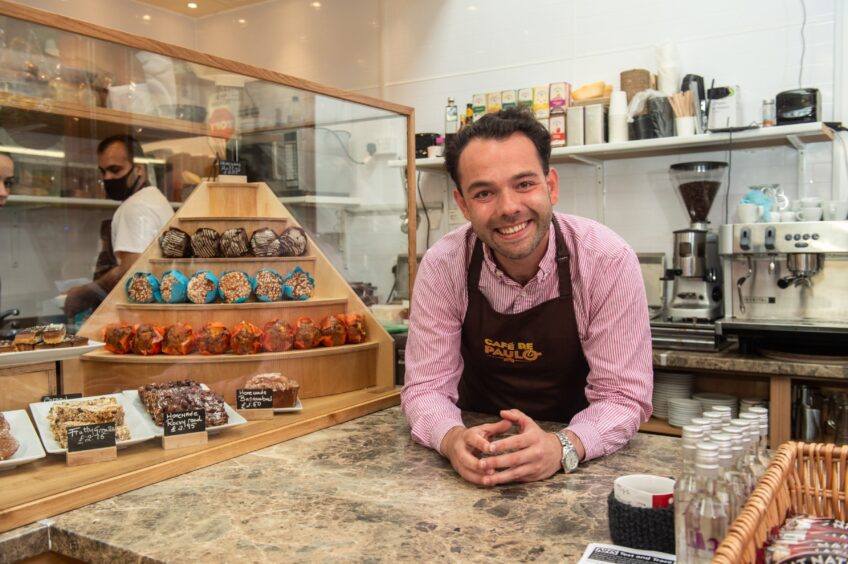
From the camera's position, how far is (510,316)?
2.04m

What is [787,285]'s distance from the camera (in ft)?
9.96

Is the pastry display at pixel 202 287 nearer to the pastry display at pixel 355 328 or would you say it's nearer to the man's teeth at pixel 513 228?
the pastry display at pixel 355 328

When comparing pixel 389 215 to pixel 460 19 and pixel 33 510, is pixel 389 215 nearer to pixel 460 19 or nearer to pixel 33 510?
pixel 33 510

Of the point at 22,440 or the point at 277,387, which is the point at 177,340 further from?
the point at 22,440

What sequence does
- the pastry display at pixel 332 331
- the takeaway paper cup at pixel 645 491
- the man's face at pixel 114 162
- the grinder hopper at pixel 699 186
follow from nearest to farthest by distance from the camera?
the takeaway paper cup at pixel 645 491, the man's face at pixel 114 162, the pastry display at pixel 332 331, the grinder hopper at pixel 699 186

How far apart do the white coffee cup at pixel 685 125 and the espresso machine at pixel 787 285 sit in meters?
0.66

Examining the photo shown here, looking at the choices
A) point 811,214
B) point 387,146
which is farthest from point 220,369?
point 811,214

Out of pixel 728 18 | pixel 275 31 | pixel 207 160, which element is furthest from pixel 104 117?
pixel 275 31

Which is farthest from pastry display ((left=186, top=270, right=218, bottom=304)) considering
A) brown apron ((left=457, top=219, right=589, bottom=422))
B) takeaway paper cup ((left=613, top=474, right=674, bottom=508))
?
takeaway paper cup ((left=613, top=474, right=674, bottom=508))

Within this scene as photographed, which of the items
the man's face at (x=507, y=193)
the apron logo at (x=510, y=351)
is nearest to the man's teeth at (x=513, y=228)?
the man's face at (x=507, y=193)

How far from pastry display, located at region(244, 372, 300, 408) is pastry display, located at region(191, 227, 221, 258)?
14.6 inches

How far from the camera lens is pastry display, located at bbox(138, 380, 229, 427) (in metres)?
1.74

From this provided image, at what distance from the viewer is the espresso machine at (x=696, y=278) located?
10.5 ft

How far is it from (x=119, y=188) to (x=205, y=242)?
28 cm
